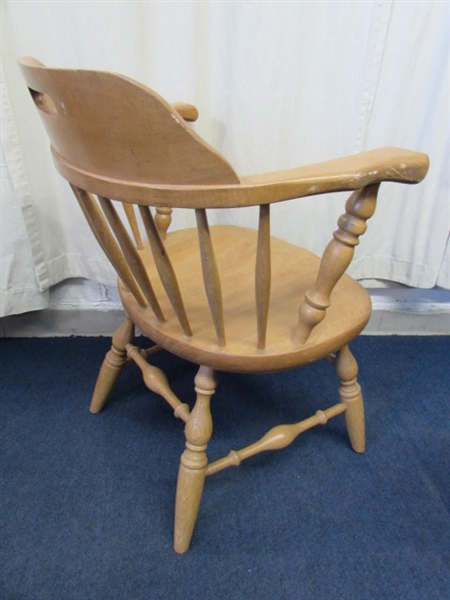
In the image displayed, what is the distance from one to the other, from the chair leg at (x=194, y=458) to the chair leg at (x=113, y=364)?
283 millimetres

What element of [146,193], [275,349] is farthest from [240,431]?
[146,193]

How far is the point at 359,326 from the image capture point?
2.28ft

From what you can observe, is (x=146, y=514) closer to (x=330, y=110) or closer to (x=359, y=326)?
(x=359, y=326)

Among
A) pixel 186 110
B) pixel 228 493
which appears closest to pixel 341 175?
pixel 186 110

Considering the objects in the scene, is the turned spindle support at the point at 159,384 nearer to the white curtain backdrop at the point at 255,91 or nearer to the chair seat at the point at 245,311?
the chair seat at the point at 245,311

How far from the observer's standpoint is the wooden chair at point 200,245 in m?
0.46

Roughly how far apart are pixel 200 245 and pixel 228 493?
1.85ft

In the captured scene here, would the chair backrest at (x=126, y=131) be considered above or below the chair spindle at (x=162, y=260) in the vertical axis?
above

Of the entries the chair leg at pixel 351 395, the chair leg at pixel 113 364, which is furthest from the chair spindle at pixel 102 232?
the chair leg at pixel 351 395

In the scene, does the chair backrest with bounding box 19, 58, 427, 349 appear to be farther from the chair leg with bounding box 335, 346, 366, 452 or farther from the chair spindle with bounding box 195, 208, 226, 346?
the chair leg with bounding box 335, 346, 366, 452

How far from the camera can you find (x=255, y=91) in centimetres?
91

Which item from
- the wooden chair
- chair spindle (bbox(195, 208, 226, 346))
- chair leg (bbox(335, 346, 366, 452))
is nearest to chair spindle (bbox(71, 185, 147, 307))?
the wooden chair

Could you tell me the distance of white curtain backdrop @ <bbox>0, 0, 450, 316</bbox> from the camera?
2.80ft

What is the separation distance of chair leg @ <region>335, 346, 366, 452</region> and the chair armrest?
0.53 m
